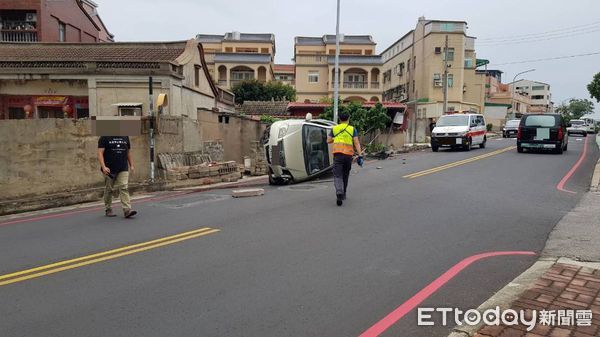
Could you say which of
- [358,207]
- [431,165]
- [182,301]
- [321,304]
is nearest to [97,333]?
[182,301]

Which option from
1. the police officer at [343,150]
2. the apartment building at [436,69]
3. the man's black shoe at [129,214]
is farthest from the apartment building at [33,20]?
the apartment building at [436,69]

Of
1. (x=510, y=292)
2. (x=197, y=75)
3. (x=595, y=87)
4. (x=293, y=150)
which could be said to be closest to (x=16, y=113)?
(x=197, y=75)

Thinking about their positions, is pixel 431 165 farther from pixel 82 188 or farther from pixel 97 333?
pixel 97 333

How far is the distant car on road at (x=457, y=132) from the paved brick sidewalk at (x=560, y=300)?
18.3 m

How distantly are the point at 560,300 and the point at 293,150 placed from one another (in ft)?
31.6

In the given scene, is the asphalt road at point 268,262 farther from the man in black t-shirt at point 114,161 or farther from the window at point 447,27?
the window at point 447,27

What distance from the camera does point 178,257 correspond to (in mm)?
5996

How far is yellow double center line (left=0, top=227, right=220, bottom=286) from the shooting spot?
5387 millimetres

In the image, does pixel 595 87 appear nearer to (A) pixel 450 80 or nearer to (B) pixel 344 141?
(A) pixel 450 80

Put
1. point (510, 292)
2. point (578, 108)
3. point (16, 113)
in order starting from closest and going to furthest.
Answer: point (510, 292) → point (16, 113) → point (578, 108)

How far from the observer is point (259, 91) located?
5209 cm

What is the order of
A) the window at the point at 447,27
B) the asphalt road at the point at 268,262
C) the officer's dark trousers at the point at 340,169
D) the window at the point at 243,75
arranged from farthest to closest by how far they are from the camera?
the window at the point at 243,75
the window at the point at 447,27
the officer's dark trousers at the point at 340,169
the asphalt road at the point at 268,262

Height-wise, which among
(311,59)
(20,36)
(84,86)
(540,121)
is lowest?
(540,121)

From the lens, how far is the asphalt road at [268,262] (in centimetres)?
416
